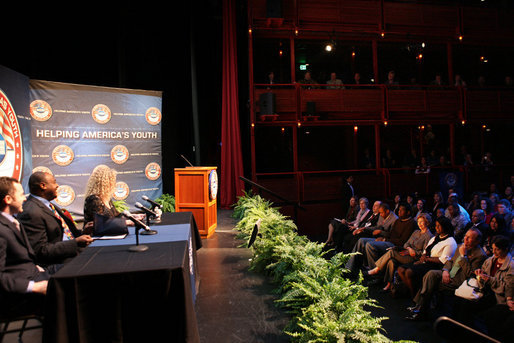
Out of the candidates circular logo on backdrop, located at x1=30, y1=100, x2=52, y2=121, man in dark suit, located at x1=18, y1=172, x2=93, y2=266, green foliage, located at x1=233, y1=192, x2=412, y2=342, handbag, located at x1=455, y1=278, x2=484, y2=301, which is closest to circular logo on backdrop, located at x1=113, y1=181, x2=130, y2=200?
circular logo on backdrop, located at x1=30, y1=100, x2=52, y2=121

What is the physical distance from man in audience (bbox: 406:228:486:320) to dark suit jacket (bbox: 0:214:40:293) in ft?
13.4

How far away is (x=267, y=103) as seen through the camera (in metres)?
10.3

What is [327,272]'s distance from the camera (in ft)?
11.8

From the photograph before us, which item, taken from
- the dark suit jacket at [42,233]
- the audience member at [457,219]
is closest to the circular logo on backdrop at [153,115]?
the dark suit jacket at [42,233]

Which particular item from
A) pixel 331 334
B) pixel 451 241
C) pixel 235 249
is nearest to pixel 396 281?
pixel 451 241

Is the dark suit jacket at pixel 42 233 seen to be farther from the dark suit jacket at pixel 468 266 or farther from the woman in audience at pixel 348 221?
the woman in audience at pixel 348 221

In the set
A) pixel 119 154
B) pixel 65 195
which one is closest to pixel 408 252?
pixel 119 154

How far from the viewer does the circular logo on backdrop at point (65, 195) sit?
668 cm

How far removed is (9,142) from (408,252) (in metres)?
6.06

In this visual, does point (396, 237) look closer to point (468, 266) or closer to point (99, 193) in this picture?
point (468, 266)

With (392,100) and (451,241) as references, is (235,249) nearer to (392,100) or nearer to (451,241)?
(451,241)

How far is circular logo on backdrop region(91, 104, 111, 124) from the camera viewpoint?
7.11 metres

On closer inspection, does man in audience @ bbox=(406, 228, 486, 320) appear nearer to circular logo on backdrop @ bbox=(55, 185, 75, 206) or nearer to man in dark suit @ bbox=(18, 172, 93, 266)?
man in dark suit @ bbox=(18, 172, 93, 266)

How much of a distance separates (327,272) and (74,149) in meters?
5.59
